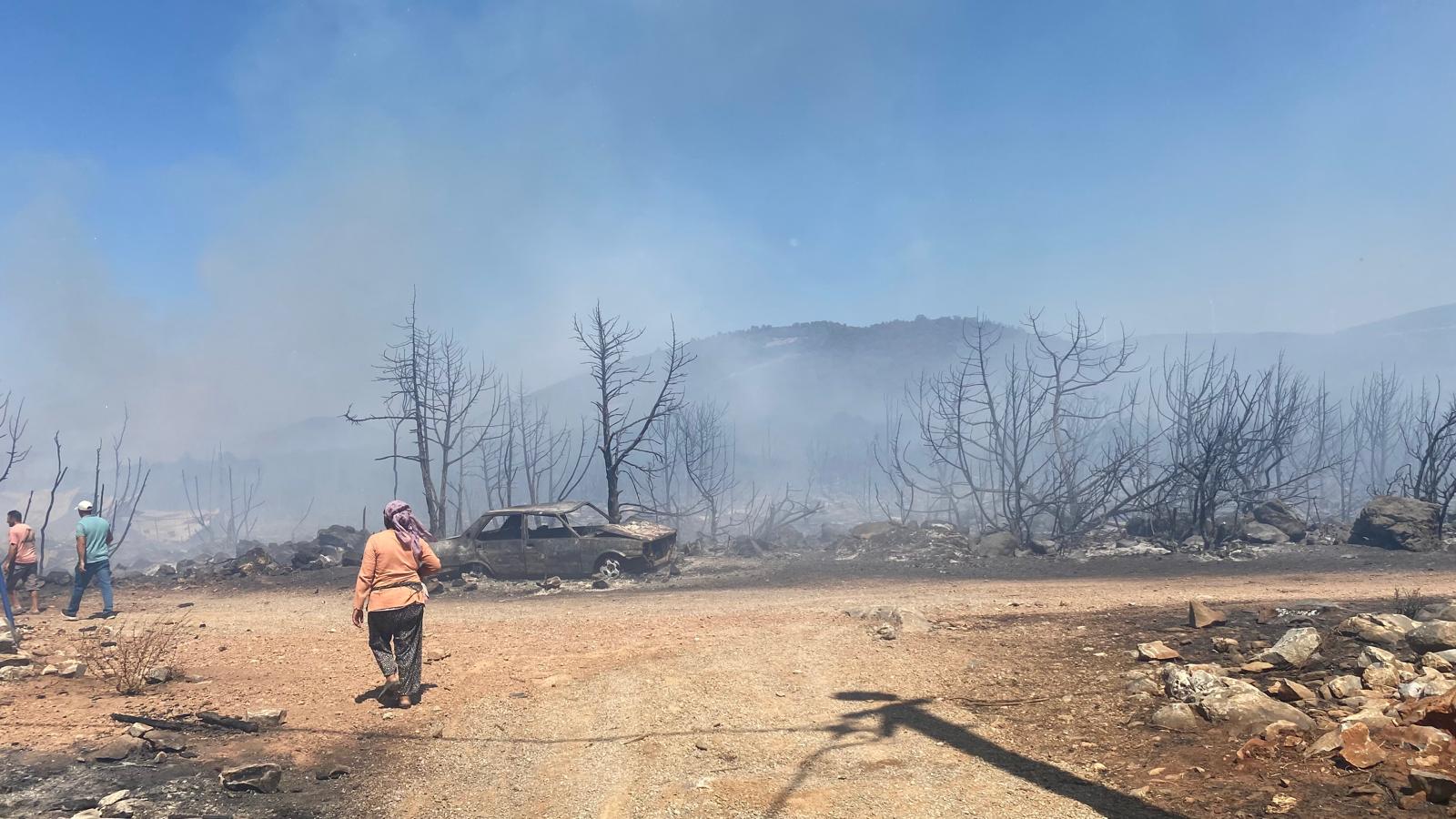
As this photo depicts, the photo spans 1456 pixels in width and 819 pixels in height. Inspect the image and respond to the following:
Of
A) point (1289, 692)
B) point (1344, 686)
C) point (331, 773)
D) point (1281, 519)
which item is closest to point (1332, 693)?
point (1344, 686)

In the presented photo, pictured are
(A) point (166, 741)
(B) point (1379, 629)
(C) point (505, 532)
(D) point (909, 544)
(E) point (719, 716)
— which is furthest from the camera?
(D) point (909, 544)

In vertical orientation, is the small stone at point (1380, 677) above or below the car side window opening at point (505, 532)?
below

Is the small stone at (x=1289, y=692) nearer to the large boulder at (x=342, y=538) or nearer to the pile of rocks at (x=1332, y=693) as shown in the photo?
the pile of rocks at (x=1332, y=693)

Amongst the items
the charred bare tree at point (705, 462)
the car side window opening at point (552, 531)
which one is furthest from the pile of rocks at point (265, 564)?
the charred bare tree at point (705, 462)

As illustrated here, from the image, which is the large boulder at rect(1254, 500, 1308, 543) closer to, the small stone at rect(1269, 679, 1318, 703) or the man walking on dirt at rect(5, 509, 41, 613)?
the small stone at rect(1269, 679, 1318, 703)

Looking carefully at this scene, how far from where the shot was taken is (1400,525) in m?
16.4

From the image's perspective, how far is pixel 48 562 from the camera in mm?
32625

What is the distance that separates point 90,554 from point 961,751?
12.8 m

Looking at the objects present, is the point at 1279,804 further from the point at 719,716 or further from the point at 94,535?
the point at 94,535

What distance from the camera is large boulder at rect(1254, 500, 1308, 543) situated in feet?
62.2

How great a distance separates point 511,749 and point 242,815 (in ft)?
5.45

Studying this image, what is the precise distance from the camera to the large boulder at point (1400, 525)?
16094 millimetres

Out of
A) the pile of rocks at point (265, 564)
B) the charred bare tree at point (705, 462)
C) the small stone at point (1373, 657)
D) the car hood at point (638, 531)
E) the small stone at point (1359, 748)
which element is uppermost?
the charred bare tree at point (705, 462)

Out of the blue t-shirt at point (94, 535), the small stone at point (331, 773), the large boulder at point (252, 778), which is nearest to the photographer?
the large boulder at point (252, 778)
